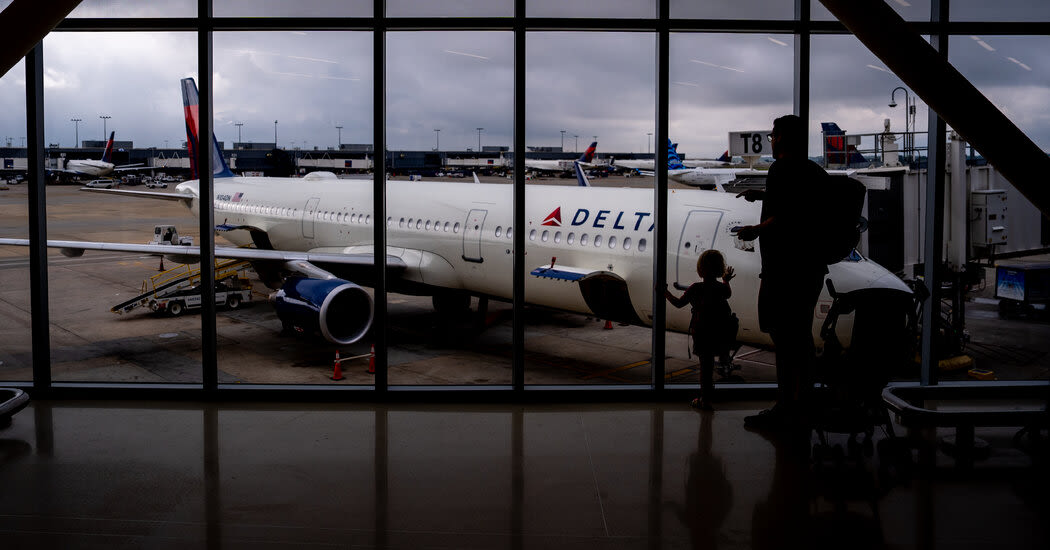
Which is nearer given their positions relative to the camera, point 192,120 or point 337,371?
point 192,120

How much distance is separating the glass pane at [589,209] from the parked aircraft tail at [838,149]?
1.73 metres

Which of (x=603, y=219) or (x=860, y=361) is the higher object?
(x=603, y=219)

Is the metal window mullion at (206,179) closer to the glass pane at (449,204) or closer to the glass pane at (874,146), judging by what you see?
the glass pane at (449,204)

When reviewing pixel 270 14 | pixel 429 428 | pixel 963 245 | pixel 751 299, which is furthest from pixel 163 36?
pixel 963 245

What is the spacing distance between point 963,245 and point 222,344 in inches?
351

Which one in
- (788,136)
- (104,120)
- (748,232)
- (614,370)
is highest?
(104,120)

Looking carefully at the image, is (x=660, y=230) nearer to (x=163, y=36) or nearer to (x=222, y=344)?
(x=163, y=36)

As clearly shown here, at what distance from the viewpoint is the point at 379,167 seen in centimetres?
548

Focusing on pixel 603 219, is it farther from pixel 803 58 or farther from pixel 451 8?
pixel 451 8

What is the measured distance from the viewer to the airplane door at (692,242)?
296 inches

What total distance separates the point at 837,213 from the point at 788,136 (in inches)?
20.7

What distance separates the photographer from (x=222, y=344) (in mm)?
9945

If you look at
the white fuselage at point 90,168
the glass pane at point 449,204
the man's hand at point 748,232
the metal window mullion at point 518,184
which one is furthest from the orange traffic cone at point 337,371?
the man's hand at point 748,232

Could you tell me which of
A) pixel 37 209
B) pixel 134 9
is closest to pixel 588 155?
pixel 134 9
